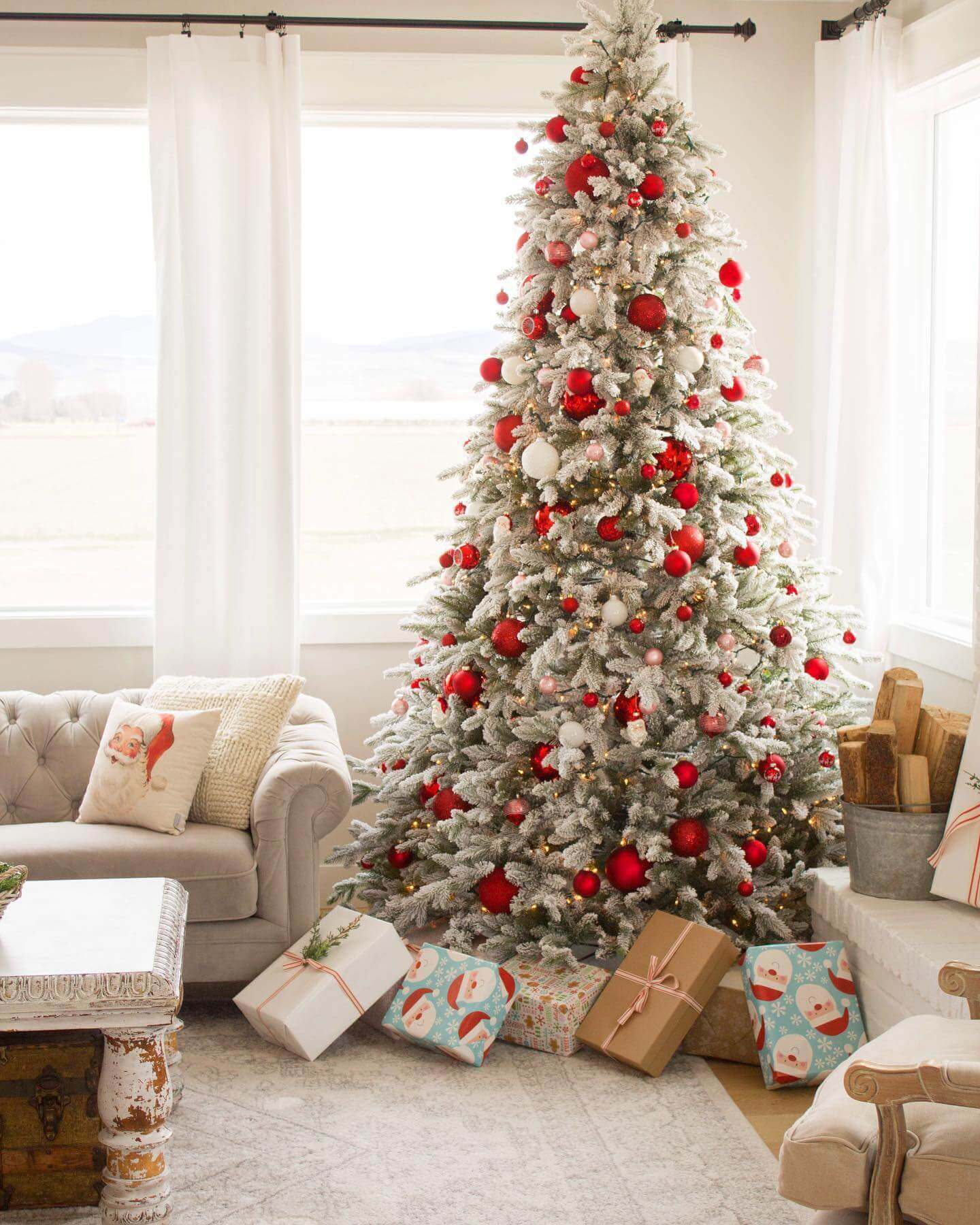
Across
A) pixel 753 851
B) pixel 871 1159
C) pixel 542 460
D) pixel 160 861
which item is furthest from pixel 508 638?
pixel 871 1159

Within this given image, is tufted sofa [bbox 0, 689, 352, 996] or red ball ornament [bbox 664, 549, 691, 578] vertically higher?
red ball ornament [bbox 664, 549, 691, 578]

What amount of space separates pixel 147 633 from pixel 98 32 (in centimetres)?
197

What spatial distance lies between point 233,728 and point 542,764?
92 cm

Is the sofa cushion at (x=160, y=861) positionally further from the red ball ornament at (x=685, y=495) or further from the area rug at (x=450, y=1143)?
the red ball ornament at (x=685, y=495)

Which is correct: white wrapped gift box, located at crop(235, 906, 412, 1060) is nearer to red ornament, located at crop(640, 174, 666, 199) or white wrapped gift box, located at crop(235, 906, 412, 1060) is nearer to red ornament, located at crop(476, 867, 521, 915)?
red ornament, located at crop(476, 867, 521, 915)

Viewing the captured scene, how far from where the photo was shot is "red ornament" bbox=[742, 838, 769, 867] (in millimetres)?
3146

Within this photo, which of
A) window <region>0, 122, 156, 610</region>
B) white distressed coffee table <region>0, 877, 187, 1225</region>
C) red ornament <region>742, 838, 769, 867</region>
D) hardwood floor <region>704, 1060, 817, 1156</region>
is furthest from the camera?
window <region>0, 122, 156, 610</region>

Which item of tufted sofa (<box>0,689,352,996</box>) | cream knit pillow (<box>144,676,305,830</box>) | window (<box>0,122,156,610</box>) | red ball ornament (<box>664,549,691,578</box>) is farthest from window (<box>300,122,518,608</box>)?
red ball ornament (<box>664,549,691,578</box>)

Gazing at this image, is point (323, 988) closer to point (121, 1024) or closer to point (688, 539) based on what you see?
point (121, 1024)

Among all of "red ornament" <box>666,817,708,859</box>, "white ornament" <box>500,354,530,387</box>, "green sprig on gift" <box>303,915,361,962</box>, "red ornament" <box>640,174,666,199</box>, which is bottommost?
"green sprig on gift" <box>303,915,361,962</box>

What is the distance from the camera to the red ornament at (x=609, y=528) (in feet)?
10.1

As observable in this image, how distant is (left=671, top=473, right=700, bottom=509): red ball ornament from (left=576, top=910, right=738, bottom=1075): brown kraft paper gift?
0.99m

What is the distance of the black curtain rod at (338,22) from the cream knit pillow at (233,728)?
208 cm

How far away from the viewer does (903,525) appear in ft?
13.3
